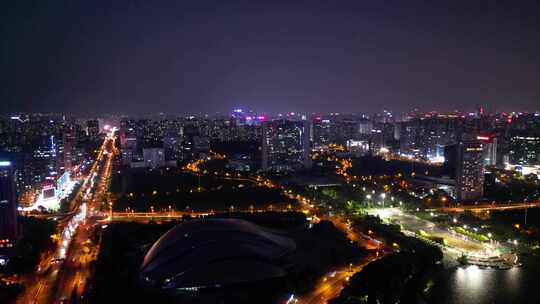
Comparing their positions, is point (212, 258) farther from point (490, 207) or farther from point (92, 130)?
point (92, 130)

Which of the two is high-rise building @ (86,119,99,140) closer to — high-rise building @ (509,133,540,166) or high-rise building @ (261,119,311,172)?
high-rise building @ (261,119,311,172)

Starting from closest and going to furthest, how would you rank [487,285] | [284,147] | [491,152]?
[487,285]
[491,152]
[284,147]

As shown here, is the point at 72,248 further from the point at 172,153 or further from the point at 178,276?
the point at 172,153

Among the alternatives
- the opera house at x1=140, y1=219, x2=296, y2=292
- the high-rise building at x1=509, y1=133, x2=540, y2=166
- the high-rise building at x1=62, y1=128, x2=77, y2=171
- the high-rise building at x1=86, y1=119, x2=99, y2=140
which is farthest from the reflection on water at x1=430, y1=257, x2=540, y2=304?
the high-rise building at x1=86, y1=119, x2=99, y2=140

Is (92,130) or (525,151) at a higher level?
(92,130)

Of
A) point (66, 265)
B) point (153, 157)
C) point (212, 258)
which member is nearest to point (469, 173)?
point (212, 258)

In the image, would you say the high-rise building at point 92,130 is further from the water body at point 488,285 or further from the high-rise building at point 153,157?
the water body at point 488,285
